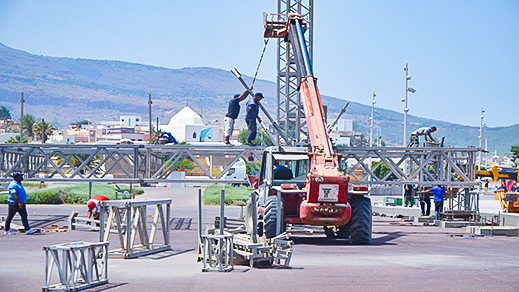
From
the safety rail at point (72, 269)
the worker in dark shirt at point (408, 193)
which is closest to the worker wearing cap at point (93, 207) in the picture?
the safety rail at point (72, 269)

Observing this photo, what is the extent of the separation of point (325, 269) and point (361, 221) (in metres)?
5.54

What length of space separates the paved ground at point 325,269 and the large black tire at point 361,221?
36 centimetres

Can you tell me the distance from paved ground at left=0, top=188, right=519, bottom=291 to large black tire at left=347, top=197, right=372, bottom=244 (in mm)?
363

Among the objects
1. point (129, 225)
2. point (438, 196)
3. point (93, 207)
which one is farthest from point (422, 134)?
point (129, 225)

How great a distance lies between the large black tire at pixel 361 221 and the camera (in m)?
19.2

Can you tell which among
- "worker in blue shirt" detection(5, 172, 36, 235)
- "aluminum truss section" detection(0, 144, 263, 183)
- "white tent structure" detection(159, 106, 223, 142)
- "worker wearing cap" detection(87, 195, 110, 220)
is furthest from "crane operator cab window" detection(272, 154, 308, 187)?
"white tent structure" detection(159, 106, 223, 142)

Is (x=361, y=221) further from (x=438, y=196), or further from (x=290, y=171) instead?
(x=438, y=196)

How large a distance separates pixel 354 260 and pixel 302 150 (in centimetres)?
515

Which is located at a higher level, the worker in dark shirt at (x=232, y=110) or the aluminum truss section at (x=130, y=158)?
the worker in dark shirt at (x=232, y=110)

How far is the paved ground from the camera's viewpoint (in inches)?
469

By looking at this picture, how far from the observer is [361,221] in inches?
757

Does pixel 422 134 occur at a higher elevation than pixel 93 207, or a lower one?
higher

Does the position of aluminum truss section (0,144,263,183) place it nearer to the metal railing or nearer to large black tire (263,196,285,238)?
the metal railing

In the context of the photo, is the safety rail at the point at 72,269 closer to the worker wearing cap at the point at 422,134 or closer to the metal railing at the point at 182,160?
the metal railing at the point at 182,160
